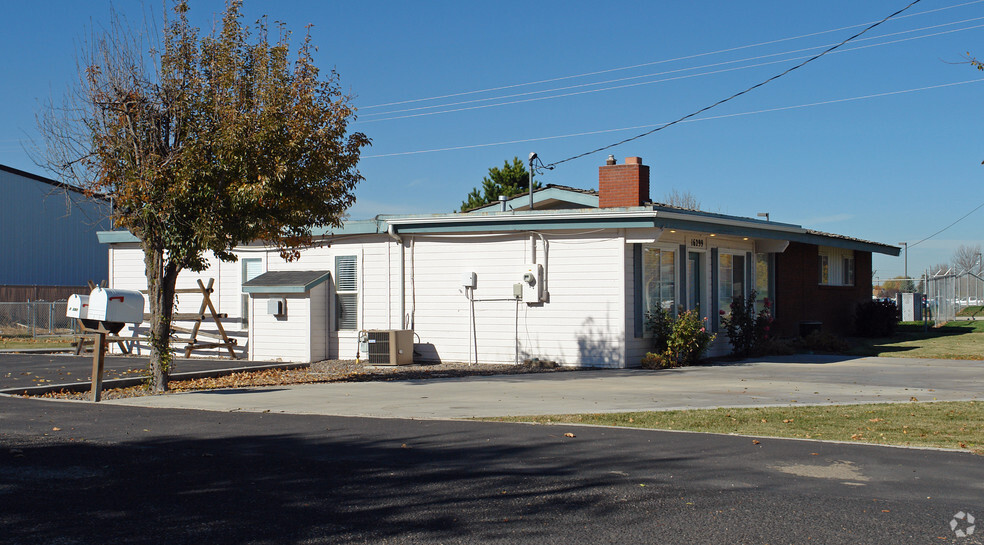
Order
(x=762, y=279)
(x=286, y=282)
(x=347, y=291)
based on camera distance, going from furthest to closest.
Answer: (x=762, y=279) → (x=347, y=291) → (x=286, y=282)

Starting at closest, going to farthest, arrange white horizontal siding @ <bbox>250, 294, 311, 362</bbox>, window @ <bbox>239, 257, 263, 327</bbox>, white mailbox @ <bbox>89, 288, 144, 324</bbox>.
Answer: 1. white mailbox @ <bbox>89, 288, 144, 324</bbox>
2. white horizontal siding @ <bbox>250, 294, 311, 362</bbox>
3. window @ <bbox>239, 257, 263, 327</bbox>

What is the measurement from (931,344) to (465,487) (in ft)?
69.7

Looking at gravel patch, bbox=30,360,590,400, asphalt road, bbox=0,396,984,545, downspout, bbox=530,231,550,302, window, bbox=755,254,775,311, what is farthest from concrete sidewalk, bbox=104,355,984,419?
window, bbox=755,254,775,311

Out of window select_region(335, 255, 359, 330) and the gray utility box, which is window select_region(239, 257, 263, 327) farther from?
the gray utility box

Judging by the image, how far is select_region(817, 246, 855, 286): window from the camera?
88.4 ft

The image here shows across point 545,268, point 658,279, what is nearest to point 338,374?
point 545,268

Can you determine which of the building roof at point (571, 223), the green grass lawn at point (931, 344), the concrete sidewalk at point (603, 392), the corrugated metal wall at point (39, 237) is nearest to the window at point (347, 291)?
the building roof at point (571, 223)

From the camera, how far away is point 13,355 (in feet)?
76.5

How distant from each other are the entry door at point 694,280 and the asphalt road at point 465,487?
11.0 m

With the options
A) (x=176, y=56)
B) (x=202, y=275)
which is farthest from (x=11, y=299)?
(x=176, y=56)

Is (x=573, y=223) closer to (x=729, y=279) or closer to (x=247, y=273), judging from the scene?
(x=729, y=279)

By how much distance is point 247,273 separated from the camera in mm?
22094

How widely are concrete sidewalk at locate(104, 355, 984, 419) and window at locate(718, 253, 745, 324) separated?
13.0 feet

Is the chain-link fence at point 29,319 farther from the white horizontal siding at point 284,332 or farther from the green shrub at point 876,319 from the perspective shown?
the green shrub at point 876,319
